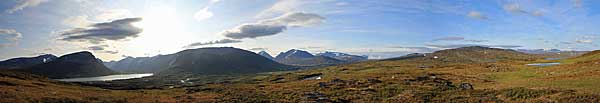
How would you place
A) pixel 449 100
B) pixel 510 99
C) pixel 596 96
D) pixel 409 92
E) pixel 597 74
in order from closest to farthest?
pixel 596 96
pixel 510 99
pixel 449 100
pixel 597 74
pixel 409 92

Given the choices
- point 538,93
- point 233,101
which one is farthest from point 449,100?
point 233,101

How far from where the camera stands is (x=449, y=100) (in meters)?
41.3

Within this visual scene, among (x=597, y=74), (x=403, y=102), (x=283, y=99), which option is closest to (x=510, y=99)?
(x=403, y=102)

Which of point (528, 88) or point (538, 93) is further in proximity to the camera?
point (528, 88)

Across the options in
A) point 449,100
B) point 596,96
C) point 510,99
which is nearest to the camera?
point 596,96

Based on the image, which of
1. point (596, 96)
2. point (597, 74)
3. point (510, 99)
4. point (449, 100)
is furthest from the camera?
point (597, 74)

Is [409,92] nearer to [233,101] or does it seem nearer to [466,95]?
[466,95]

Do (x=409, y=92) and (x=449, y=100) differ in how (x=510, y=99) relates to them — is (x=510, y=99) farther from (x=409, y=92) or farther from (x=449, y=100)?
(x=409, y=92)

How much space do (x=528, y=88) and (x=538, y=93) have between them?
3741 millimetres

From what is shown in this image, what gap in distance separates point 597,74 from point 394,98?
2584 centimetres

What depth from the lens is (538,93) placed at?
3825cm

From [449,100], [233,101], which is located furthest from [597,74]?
[233,101]

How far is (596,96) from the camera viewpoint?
108ft

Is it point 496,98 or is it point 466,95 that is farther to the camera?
point 466,95
